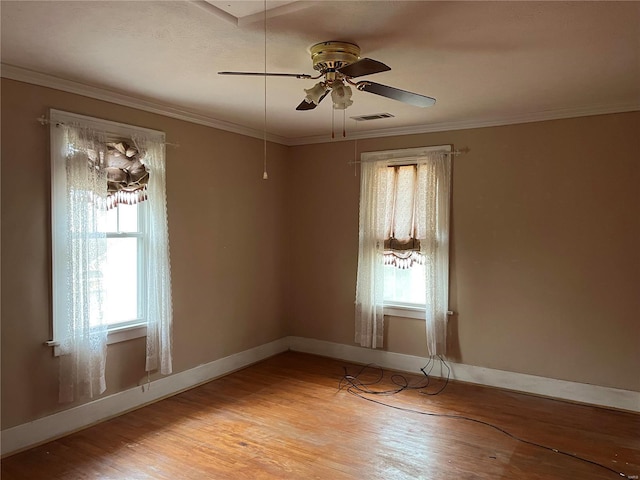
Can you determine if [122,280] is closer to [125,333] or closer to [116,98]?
[125,333]

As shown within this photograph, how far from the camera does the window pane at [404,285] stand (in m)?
5.05

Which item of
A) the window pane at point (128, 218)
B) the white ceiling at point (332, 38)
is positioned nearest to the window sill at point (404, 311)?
the white ceiling at point (332, 38)

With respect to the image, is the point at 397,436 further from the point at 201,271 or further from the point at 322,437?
the point at 201,271

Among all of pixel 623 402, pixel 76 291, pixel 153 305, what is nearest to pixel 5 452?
pixel 76 291

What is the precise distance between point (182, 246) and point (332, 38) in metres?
2.61

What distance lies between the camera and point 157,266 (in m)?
4.09

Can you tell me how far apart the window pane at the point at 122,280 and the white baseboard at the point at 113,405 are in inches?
26.2

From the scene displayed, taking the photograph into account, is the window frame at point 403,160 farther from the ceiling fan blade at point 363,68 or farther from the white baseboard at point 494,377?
the ceiling fan blade at point 363,68

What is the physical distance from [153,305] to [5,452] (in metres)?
1.42

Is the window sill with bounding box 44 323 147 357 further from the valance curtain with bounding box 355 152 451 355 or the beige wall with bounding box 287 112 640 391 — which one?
the beige wall with bounding box 287 112 640 391

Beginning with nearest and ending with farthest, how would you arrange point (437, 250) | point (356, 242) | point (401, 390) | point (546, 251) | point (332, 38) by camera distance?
point (332, 38), point (546, 251), point (401, 390), point (437, 250), point (356, 242)

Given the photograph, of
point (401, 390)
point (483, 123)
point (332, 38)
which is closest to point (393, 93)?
point (332, 38)

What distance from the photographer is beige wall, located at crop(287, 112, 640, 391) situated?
4.07 metres

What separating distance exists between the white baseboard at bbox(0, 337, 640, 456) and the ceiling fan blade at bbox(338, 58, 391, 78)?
317 centimetres
